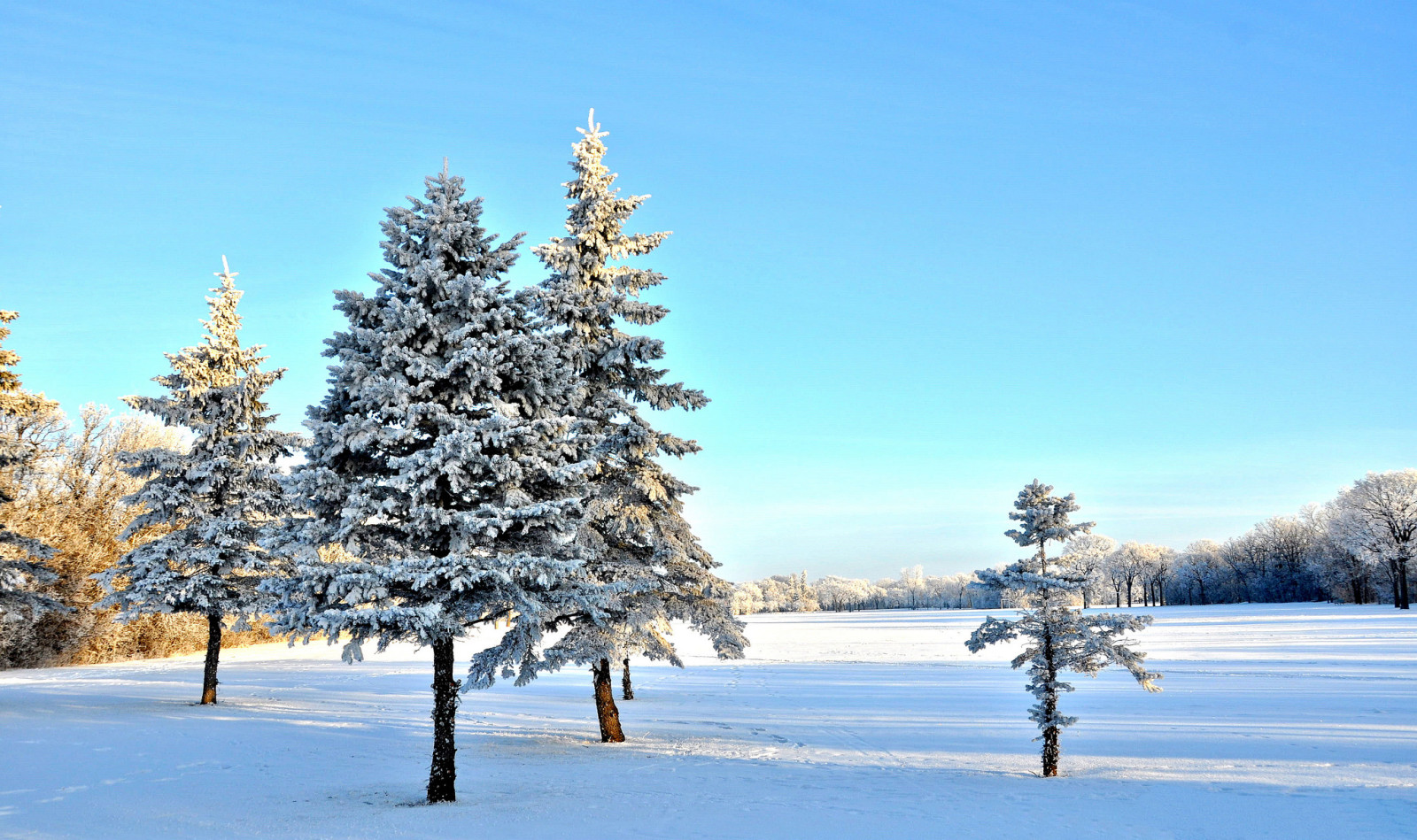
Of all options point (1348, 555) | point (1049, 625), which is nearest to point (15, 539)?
point (1049, 625)

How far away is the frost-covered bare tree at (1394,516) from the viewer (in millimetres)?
74438

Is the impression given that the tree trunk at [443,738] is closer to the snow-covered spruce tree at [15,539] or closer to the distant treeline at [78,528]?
the snow-covered spruce tree at [15,539]

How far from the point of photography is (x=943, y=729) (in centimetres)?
2045

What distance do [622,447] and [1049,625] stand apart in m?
9.06

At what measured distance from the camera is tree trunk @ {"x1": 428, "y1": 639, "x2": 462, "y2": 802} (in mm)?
12625

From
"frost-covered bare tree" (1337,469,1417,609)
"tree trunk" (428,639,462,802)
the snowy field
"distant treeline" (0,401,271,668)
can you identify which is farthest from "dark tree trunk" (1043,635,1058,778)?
"frost-covered bare tree" (1337,469,1417,609)

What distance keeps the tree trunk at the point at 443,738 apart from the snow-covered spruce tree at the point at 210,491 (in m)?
13.5

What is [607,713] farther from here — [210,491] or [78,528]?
[78,528]

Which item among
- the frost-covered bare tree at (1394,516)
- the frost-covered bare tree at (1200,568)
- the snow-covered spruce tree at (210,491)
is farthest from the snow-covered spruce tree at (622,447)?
the frost-covered bare tree at (1200,568)

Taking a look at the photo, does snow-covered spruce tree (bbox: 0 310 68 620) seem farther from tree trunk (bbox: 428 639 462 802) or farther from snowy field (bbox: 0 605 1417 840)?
tree trunk (bbox: 428 639 462 802)

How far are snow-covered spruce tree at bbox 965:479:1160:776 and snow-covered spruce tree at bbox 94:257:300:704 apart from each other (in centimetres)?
2012

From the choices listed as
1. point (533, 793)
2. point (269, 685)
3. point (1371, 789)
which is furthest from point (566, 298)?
point (269, 685)

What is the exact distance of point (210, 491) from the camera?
24.1m

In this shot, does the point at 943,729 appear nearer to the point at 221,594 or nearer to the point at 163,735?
the point at 163,735
